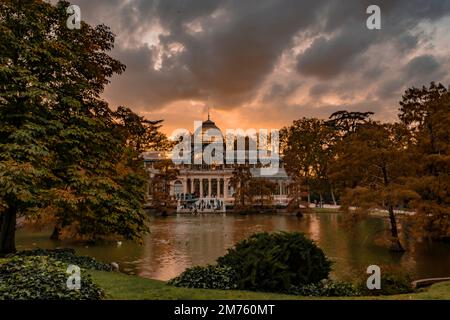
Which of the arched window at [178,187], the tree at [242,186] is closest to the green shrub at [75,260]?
the tree at [242,186]

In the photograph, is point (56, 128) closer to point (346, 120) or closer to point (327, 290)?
point (327, 290)

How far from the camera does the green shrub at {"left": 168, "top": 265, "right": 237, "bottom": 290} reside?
974cm

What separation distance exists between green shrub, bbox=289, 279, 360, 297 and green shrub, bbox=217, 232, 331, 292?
17 cm

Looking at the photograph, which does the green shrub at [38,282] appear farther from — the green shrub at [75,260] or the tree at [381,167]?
the tree at [381,167]

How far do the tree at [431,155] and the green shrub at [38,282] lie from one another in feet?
56.4

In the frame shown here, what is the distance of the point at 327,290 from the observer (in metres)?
9.92

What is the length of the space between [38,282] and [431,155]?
64.6 ft

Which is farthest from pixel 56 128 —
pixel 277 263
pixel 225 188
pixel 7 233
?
pixel 225 188

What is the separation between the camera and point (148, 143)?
156ft

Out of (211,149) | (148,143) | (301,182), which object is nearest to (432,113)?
(301,182)

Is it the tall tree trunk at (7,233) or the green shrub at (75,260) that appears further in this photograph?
the tall tree trunk at (7,233)

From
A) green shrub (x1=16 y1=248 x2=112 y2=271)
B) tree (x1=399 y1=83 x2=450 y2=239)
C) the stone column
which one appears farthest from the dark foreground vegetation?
the stone column

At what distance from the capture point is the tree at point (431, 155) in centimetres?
1941
